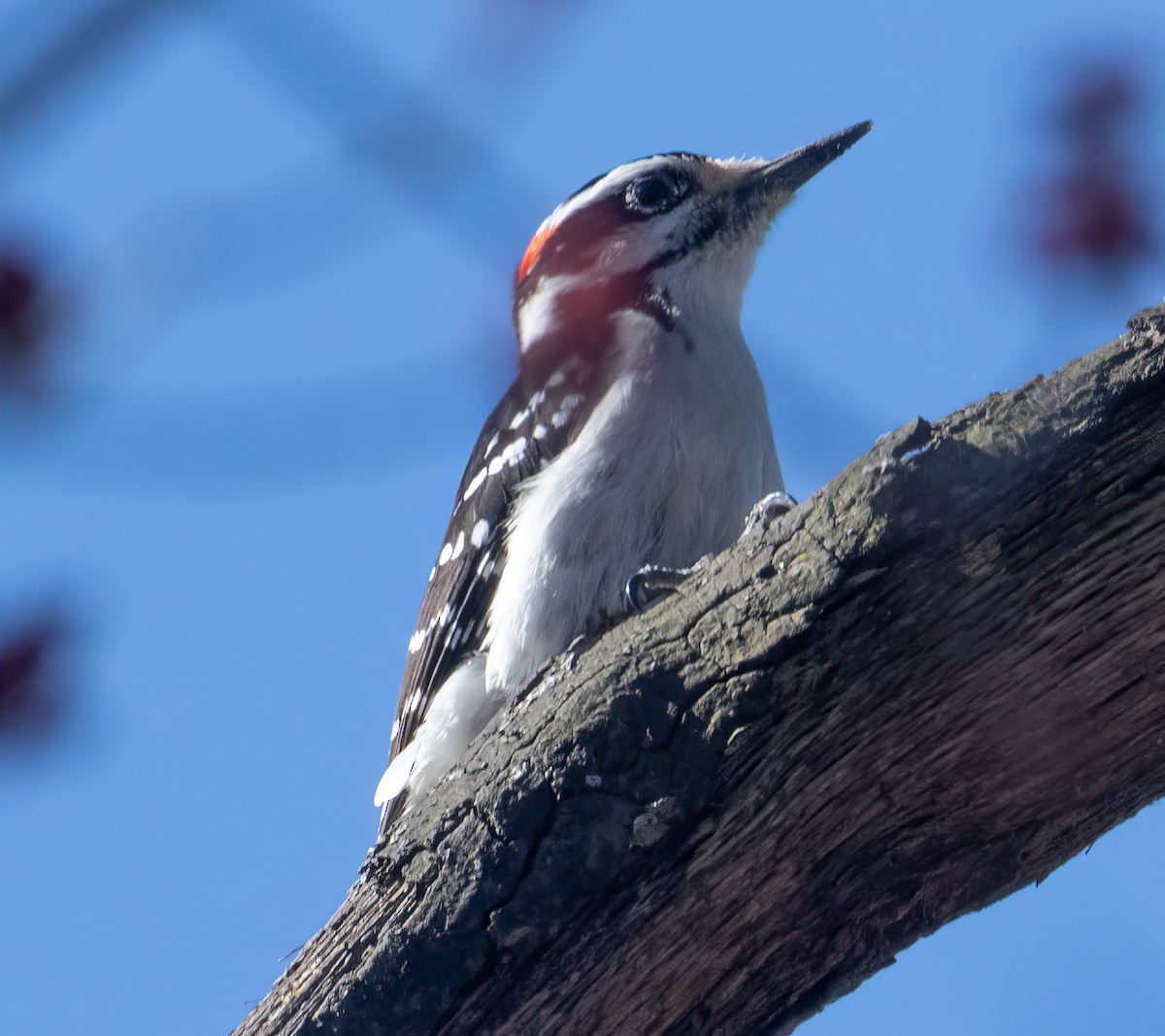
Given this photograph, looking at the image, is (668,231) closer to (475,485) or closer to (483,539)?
(475,485)

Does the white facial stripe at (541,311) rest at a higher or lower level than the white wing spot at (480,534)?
higher

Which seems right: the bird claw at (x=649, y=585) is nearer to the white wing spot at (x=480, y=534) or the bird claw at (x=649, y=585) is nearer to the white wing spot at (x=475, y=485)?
the white wing spot at (x=480, y=534)

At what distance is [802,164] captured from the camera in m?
5.98

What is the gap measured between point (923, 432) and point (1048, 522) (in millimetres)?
363

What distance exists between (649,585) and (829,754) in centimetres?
132

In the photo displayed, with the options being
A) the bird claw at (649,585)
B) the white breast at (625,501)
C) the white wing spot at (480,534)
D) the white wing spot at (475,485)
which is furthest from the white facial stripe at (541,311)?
the bird claw at (649,585)

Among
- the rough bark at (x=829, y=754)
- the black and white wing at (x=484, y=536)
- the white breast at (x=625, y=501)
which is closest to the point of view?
the rough bark at (x=829, y=754)

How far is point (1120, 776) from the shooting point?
322 cm

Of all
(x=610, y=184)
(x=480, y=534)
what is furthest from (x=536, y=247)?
(x=480, y=534)

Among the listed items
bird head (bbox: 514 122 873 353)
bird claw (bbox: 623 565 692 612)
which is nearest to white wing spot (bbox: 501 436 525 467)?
bird head (bbox: 514 122 873 353)

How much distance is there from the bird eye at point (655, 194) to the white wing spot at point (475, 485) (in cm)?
140

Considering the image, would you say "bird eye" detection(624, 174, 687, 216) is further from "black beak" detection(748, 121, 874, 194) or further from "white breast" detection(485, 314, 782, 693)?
"white breast" detection(485, 314, 782, 693)

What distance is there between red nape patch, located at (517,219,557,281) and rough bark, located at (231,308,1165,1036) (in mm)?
3030

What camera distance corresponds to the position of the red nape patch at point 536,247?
6258 millimetres
